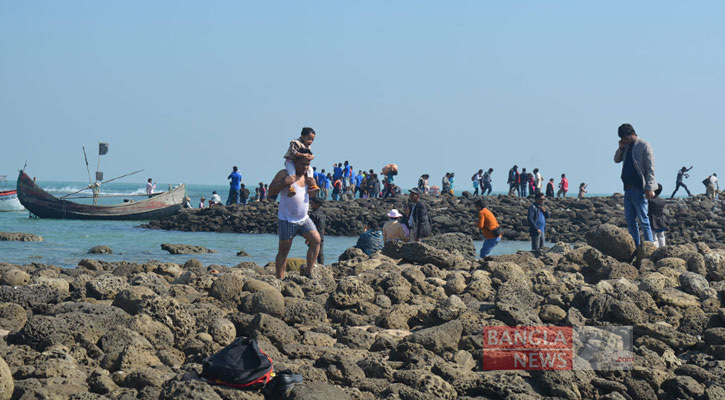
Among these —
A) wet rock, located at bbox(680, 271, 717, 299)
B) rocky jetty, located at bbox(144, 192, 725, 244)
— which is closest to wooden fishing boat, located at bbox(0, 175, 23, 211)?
rocky jetty, located at bbox(144, 192, 725, 244)

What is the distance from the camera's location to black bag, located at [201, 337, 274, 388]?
15.5ft

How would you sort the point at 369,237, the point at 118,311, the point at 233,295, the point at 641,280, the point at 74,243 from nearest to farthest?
the point at 118,311 → the point at 233,295 → the point at 641,280 → the point at 369,237 → the point at 74,243

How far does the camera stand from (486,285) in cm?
869

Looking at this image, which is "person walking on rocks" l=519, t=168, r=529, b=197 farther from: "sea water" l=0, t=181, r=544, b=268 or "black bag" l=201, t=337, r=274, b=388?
"black bag" l=201, t=337, r=274, b=388

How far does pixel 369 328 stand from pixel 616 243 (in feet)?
15.0

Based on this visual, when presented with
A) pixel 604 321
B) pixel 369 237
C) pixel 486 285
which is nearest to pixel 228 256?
pixel 369 237

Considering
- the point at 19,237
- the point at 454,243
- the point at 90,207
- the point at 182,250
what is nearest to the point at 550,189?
the point at 90,207

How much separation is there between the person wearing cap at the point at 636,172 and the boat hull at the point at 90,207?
30.1m

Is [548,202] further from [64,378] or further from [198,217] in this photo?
[64,378]

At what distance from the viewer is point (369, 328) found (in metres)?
7.07

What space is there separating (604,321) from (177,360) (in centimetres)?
390

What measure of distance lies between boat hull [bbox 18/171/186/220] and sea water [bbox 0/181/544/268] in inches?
16.7

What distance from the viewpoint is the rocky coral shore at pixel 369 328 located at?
522 cm

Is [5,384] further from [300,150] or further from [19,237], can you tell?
[19,237]
